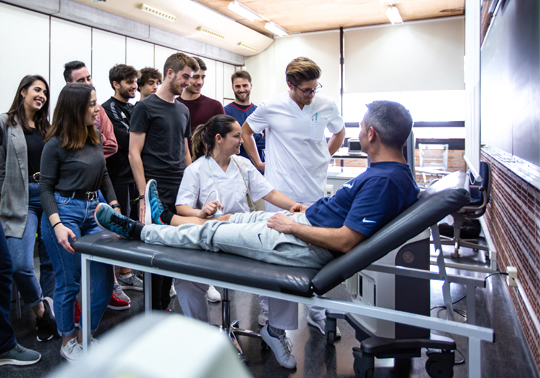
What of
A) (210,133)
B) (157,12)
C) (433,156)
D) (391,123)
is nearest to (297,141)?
(210,133)

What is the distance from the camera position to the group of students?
157 centimetres

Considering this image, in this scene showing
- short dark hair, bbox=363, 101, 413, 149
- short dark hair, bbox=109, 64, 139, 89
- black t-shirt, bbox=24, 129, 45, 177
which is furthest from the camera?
short dark hair, bbox=109, 64, 139, 89

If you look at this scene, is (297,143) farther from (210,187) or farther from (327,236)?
(327,236)

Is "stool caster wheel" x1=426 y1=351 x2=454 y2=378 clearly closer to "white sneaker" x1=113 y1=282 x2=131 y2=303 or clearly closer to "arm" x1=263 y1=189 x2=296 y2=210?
"arm" x1=263 y1=189 x2=296 y2=210

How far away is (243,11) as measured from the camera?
680cm

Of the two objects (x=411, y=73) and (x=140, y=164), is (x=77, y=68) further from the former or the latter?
(x=411, y=73)

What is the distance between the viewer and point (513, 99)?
2438 millimetres

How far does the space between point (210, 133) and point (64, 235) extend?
0.87 meters

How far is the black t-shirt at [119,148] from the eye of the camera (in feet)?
9.11

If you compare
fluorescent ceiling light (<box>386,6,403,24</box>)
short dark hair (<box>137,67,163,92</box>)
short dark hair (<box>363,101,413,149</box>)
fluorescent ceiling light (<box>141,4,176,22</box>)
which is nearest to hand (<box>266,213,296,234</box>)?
short dark hair (<box>363,101,413,149</box>)

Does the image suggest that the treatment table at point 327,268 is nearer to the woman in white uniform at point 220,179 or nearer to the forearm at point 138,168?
the woman in white uniform at point 220,179

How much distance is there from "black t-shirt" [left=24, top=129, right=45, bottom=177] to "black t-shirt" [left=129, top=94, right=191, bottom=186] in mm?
488

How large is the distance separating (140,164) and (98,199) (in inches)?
13.7

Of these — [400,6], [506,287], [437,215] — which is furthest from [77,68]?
[400,6]
